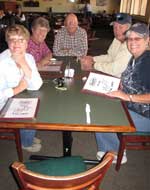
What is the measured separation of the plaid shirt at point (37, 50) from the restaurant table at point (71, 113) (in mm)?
776

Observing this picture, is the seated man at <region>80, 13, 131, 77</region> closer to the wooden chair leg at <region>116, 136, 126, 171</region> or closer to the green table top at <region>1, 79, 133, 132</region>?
the green table top at <region>1, 79, 133, 132</region>

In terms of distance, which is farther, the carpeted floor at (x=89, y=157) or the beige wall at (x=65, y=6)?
the beige wall at (x=65, y=6)

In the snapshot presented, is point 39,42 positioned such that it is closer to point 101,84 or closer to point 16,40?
point 16,40

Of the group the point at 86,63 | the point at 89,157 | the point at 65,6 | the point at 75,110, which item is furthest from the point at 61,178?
the point at 65,6

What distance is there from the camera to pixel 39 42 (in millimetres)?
2533

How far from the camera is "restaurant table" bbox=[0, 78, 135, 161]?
1.28m

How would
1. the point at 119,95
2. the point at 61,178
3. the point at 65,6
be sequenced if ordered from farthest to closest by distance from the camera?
1. the point at 65,6
2. the point at 119,95
3. the point at 61,178

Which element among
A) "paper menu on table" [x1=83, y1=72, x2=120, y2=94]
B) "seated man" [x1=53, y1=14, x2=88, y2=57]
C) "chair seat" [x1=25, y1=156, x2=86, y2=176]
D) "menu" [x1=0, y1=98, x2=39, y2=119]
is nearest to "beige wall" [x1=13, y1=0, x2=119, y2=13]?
"seated man" [x1=53, y1=14, x2=88, y2=57]

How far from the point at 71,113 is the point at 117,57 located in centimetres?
91

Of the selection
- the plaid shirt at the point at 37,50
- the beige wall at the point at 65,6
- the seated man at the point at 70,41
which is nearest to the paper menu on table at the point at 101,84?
the plaid shirt at the point at 37,50

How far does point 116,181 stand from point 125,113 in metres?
0.72

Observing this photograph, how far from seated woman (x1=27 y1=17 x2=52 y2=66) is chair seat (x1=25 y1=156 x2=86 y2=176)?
47.6 inches

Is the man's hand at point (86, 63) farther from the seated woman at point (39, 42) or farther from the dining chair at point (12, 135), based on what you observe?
the dining chair at point (12, 135)

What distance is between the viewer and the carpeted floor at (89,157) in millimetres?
1823
